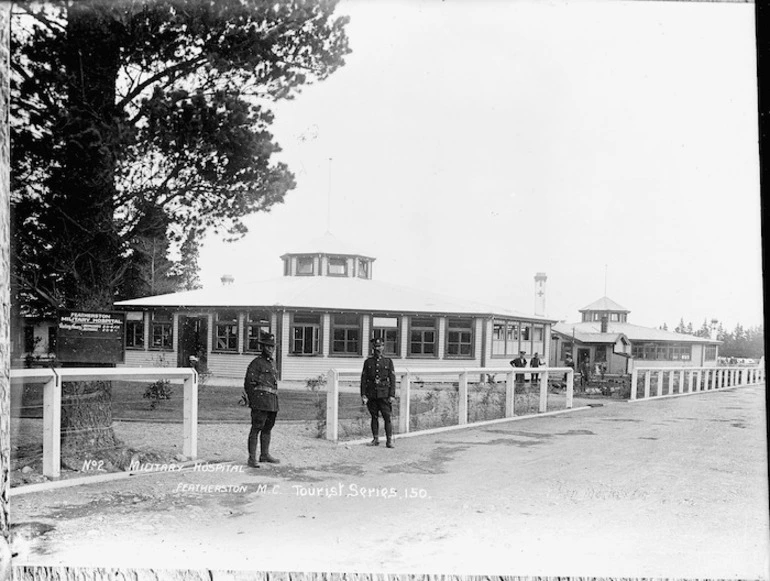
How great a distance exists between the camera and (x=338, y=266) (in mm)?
2234

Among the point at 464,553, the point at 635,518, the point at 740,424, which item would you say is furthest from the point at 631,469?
the point at 464,553

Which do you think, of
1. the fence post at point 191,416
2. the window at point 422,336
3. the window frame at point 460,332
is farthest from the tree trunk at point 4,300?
the window frame at point 460,332

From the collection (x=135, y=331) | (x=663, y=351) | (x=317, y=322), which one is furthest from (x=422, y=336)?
(x=135, y=331)

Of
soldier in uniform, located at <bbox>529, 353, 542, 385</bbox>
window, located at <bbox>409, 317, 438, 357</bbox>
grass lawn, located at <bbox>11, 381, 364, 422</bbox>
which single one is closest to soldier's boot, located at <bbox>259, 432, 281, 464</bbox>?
grass lawn, located at <bbox>11, 381, 364, 422</bbox>

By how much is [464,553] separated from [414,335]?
2.96 feet

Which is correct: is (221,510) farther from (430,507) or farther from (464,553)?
(464,553)

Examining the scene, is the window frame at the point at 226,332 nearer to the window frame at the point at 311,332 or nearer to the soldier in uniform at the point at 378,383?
the window frame at the point at 311,332

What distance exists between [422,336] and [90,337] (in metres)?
1.47

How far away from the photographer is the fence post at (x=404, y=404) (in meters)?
2.61

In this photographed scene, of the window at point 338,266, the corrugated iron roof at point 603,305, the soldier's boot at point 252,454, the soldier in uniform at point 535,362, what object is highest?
the window at point 338,266

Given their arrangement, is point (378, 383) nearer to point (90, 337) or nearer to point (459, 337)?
point (459, 337)

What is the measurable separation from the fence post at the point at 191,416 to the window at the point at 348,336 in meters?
0.64

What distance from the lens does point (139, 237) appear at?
8.12 feet

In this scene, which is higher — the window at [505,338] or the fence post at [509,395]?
the window at [505,338]
